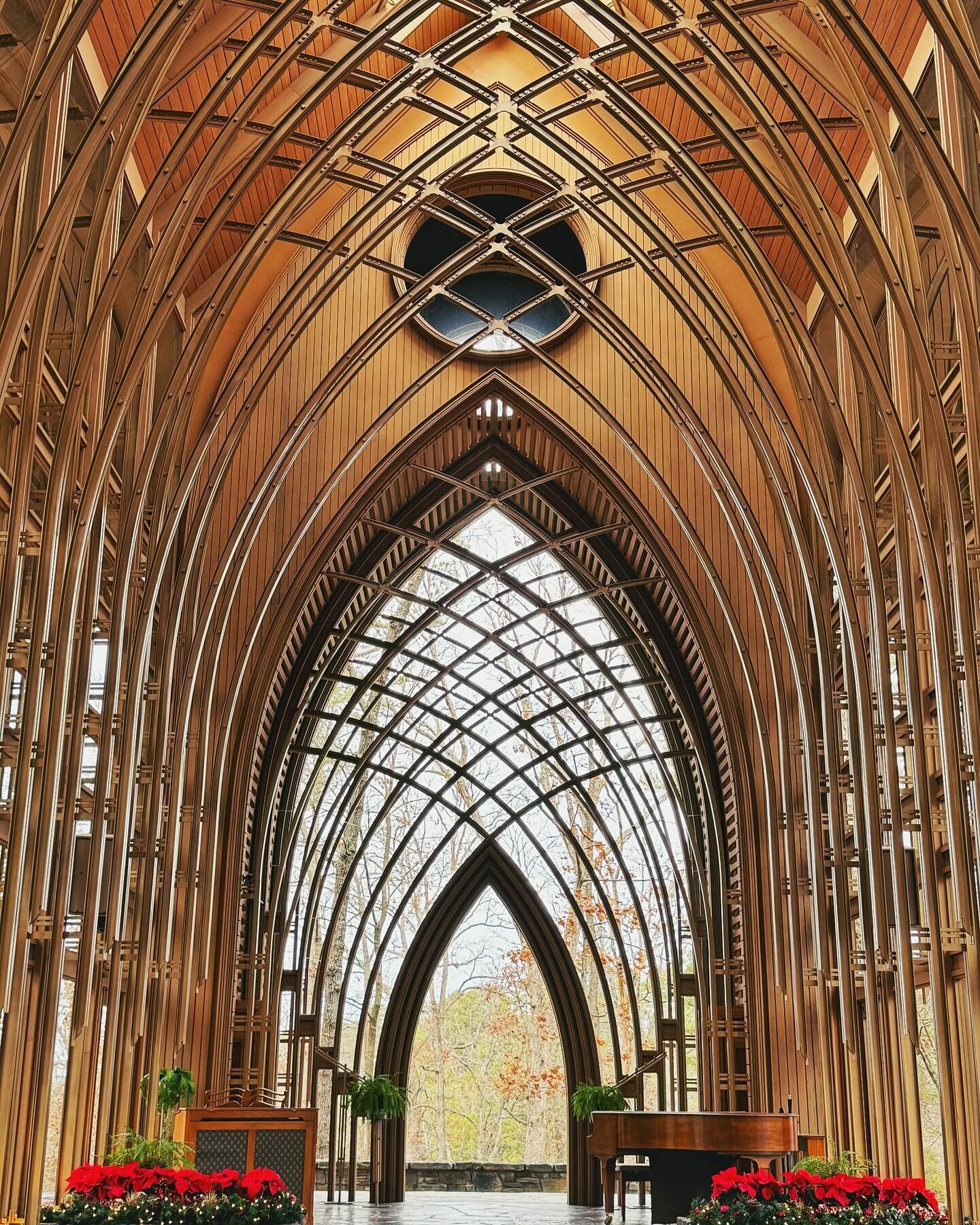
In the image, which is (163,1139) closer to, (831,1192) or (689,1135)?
(689,1135)

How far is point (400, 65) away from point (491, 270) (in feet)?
12.8

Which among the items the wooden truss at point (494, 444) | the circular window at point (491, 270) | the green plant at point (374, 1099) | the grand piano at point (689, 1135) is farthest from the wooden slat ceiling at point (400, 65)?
the green plant at point (374, 1099)

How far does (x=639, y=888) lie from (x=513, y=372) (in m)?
12.0

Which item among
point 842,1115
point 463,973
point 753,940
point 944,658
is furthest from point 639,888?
point 944,658

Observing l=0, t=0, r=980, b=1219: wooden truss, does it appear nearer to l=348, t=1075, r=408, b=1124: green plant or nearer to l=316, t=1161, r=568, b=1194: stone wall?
l=348, t=1075, r=408, b=1124: green plant

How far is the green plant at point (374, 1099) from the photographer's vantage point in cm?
2512

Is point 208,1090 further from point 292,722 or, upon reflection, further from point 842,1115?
point 842,1115

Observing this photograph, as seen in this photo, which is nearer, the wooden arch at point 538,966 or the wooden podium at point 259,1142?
the wooden podium at point 259,1142

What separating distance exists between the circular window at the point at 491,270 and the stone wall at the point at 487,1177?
56.7ft

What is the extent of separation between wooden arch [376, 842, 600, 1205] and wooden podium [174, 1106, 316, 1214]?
1196 centimetres

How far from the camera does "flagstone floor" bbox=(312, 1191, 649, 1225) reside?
1927 cm

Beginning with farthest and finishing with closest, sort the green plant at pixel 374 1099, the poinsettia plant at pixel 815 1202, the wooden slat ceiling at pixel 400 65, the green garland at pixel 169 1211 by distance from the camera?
the green plant at pixel 374 1099
the wooden slat ceiling at pixel 400 65
the poinsettia plant at pixel 815 1202
the green garland at pixel 169 1211

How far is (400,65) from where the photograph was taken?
68.6 ft

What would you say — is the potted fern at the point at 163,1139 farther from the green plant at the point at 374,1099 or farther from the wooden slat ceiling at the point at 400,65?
the wooden slat ceiling at the point at 400,65
